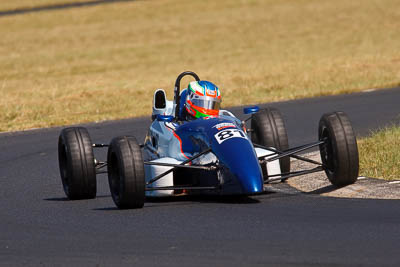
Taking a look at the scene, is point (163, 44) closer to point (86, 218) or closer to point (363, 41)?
point (363, 41)

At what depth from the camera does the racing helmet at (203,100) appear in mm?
10773

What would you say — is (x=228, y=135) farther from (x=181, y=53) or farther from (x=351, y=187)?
(x=181, y=53)

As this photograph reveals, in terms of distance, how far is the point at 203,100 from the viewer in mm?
10766

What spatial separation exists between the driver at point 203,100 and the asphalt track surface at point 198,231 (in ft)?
3.76

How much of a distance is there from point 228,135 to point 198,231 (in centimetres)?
157

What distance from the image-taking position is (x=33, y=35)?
4362 cm

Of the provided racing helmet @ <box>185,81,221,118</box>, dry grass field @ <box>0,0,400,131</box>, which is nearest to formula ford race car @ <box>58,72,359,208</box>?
racing helmet @ <box>185,81,221,118</box>

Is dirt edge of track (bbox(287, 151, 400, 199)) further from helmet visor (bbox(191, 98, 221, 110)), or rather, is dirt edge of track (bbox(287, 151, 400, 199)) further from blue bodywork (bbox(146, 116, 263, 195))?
helmet visor (bbox(191, 98, 221, 110))

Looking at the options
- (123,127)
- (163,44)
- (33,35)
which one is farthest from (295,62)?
(33,35)

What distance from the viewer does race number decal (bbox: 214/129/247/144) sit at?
938cm

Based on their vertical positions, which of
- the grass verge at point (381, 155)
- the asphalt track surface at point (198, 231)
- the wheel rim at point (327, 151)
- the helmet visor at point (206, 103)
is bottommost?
the asphalt track surface at point (198, 231)

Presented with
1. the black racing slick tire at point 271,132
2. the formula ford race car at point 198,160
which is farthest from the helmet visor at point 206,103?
the black racing slick tire at point 271,132

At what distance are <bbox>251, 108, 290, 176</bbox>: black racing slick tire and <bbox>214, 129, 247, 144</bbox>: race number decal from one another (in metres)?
1.81

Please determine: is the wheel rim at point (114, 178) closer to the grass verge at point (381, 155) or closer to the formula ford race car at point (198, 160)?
the formula ford race car at point (198, 160)
